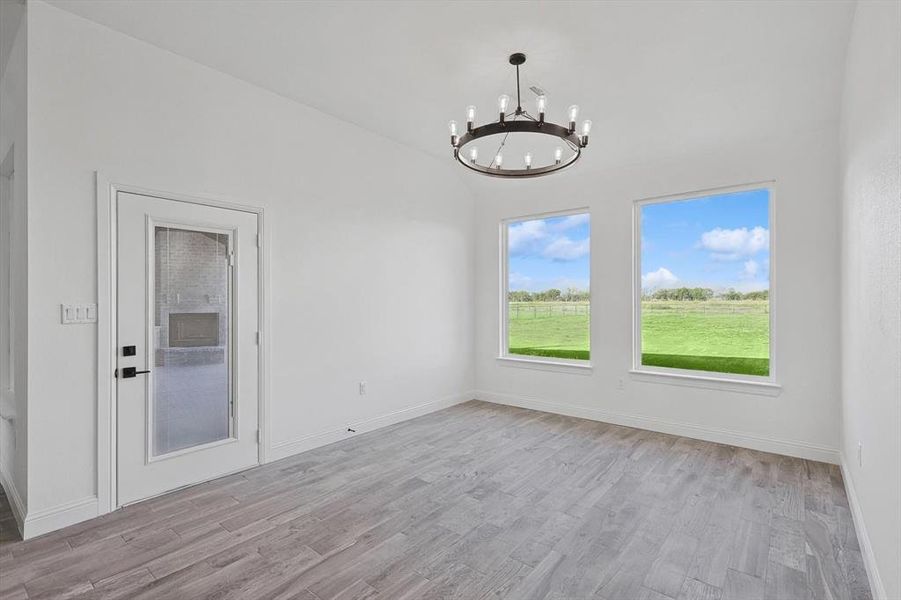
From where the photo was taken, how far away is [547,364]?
572 cm

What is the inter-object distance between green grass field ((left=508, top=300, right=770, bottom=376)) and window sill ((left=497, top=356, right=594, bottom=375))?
0.12 metres

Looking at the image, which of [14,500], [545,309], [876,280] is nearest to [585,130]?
[876,280]

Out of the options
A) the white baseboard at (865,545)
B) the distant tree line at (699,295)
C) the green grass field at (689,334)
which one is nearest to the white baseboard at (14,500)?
the white baseboard at (865,545)

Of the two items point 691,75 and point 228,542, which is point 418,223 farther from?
point 228,542

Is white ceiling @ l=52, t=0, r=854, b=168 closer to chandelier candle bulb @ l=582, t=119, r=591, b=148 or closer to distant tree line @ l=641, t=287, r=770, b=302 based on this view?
chandelier candle bulb @ l=582, t=119, r=591, b=148

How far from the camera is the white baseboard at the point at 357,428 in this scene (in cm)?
402

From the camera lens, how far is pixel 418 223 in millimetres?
5469

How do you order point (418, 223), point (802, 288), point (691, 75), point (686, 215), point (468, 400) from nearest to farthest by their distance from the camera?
point (691, 75) → point (802, 288) → point (686, 215) → point (418, 223) → point (468, 400)

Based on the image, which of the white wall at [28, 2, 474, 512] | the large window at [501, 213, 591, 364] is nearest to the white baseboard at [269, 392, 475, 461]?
the white wall at [28, 2, 474, 512]

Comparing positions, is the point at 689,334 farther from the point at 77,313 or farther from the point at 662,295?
the point at 77,313

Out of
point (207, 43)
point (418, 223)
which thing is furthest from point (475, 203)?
point (207, 43)

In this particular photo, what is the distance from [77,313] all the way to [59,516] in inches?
50.0

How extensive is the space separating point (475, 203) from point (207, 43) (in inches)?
152

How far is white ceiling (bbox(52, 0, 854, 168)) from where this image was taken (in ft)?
9.23
